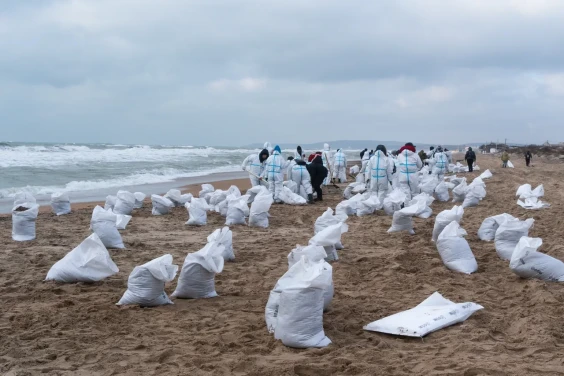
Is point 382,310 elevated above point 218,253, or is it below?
below

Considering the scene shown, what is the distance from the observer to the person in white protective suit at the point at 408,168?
11.3 meters

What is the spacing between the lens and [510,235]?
235 inches

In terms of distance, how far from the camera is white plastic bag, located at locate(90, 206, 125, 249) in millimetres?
6732

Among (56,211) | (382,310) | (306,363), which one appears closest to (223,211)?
(56,211)

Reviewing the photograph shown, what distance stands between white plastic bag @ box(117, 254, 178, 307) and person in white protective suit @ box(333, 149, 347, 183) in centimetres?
1371

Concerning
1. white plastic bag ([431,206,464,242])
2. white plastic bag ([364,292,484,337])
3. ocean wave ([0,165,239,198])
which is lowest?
ocean wave ([0,165,239,198])

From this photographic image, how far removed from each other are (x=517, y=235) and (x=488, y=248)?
0.71 meters

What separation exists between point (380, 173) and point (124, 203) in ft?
16.0

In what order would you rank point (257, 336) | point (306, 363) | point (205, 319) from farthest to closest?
point (205, 319)
point (257, 336)
point (306, 363)

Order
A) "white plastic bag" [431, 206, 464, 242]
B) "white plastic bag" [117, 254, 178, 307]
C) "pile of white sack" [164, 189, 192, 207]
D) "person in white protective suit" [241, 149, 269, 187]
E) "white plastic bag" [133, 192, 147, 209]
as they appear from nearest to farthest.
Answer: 1. "white plastic bag" [117, 254, 178, 307]
2. "white plastic bag" [431, 206, 464, 242]
3. "white plastic bag" [133, 192, 147, 209]
4. "pile of white sack" [164, 189, 192, 207]
5. "person in white protective suit" [241, 149, 269, 187]

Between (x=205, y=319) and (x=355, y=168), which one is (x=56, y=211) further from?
(x=355, y=168)

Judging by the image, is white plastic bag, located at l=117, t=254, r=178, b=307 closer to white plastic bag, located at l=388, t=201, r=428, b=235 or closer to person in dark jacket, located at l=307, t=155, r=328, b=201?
white plastic bag, located at l=388, t=201, r=428, b=235

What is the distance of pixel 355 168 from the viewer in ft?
70.9

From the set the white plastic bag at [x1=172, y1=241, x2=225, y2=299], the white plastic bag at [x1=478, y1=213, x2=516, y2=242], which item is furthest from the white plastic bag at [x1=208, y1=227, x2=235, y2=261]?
the white plastic bag at [x1=478, y1=213, x2=516, y2=242]
